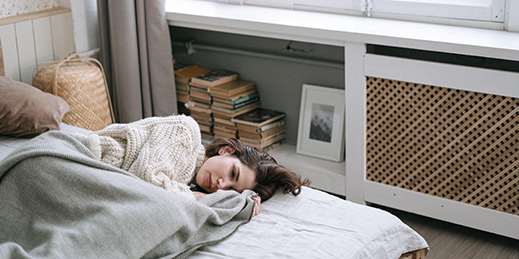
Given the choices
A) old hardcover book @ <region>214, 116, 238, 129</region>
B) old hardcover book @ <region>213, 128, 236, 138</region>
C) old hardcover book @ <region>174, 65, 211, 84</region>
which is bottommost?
old hardcover book @ <region>213, 128, 236, 138</region>

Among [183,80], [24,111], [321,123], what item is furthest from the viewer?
[183,80]

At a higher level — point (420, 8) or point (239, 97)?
point (420, 8)

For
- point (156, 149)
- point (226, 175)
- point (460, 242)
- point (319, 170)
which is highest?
point (156, 149)

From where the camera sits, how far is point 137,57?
8.93ft

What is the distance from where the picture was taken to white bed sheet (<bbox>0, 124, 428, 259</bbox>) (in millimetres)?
1283

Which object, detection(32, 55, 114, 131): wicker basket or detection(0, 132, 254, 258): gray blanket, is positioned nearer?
detection(0, 132, 254, 258): gray blanket

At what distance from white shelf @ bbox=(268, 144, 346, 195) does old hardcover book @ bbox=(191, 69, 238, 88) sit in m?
0.50

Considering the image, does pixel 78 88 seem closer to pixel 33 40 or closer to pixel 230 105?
pixel 33 40

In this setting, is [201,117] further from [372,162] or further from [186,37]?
[372,162]

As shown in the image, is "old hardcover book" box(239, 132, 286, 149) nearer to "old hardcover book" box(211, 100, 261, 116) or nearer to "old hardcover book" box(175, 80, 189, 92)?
"old hardcover book" box(211, 100, 261, 116)

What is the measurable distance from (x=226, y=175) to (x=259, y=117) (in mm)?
1235

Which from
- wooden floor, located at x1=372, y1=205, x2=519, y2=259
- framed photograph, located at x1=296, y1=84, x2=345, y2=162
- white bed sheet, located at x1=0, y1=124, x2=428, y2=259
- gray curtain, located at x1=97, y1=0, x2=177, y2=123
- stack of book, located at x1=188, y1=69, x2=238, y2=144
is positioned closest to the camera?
white bed sheet, located at x1=0, y1=124, x2=428, y2=259

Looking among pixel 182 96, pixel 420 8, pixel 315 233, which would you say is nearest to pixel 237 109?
pixel 182 96

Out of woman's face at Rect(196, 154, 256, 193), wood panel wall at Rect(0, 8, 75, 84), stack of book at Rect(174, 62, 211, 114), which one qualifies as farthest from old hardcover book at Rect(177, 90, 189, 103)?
woman's face at Rect(196, 154, 256, 193)
